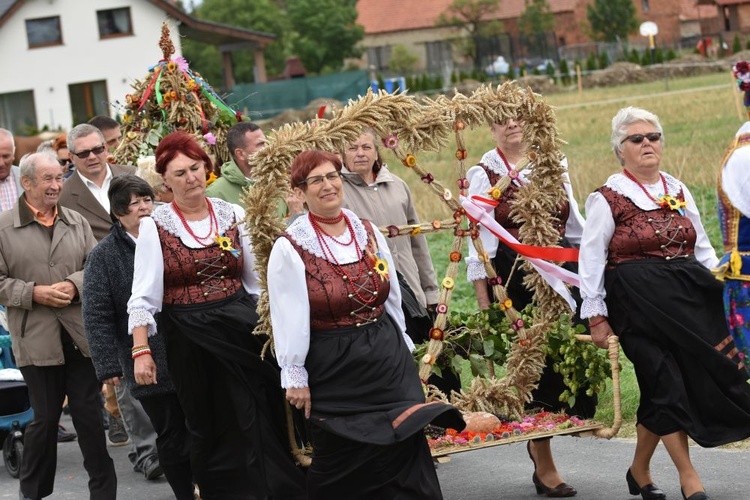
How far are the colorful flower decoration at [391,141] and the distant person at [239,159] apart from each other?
1678 mm

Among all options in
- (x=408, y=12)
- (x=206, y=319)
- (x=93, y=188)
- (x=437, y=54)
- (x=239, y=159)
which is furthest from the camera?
(x=408, y=12)

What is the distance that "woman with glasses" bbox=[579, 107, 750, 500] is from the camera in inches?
251

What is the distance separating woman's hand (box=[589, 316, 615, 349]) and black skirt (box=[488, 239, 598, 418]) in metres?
0.57

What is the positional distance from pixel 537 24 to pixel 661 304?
7309 centimetres

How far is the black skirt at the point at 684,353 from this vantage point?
6.36 meters

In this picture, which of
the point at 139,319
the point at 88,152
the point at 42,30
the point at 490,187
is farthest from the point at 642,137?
the point at 42,30

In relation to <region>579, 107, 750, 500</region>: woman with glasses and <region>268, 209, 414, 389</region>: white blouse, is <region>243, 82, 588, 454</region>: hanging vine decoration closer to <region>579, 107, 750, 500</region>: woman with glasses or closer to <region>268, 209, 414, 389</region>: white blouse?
<region>268, 209, 414, 389</region>: white blouse

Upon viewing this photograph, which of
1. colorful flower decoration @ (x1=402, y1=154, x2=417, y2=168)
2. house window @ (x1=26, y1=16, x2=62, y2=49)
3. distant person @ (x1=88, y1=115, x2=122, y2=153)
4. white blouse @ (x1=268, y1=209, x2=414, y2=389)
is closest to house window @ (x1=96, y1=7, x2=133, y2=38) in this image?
house window @ (x1=26, y1=16, x2=62, y2=49)

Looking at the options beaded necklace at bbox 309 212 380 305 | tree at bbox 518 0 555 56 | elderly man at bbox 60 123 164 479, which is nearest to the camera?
beaded necklace at bbox 309 212 380 305

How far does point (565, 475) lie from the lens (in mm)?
7492

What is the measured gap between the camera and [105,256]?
709cm

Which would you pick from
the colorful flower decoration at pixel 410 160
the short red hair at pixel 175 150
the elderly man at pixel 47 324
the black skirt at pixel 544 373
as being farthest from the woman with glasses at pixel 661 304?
the elderly man at pixel 47 324

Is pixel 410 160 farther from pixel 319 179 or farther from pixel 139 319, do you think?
pixel 139 319

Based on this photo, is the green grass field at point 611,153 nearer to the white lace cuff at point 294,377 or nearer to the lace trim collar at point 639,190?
the lace trim collar at point 639,190
